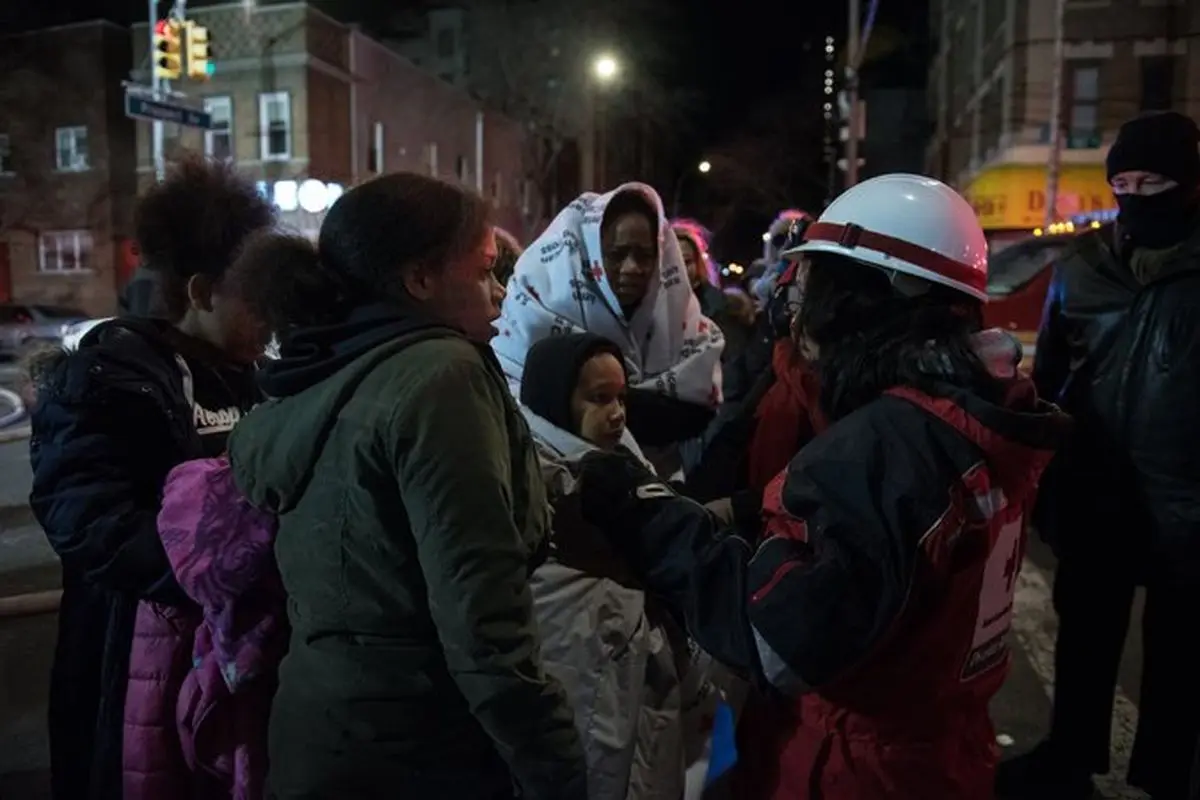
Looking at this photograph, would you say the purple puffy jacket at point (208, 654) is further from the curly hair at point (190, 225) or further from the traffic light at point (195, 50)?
the traffic light at point (195, 50)

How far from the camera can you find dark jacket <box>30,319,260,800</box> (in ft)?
6.92

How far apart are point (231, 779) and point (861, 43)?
18.7 meters

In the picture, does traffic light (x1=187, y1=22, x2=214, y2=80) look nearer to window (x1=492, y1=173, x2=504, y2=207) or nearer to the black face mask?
the black face mask

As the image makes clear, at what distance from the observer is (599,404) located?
2.44 m

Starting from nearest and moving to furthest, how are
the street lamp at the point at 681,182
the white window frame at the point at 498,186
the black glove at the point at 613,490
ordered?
1. the black glove at the point at 613,490
2. the white window frame at the point at 498,186
3. the street lamp at the point at 681,182

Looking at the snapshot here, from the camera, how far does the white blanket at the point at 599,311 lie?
3.03 m

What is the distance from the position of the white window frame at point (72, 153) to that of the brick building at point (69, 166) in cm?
3

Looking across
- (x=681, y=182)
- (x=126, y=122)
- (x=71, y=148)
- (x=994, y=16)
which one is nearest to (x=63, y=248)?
(x=71, y=148)

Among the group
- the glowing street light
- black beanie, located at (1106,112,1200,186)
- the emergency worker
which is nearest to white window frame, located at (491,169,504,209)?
the glowing street light

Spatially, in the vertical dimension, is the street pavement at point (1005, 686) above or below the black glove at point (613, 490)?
below

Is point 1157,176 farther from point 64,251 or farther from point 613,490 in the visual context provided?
point 64,251

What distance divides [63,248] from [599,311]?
32743mm

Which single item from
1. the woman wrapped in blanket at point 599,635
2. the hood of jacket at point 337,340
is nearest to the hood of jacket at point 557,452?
the woman wrapped in blanket at point 599,635

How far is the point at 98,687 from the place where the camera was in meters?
2.34
